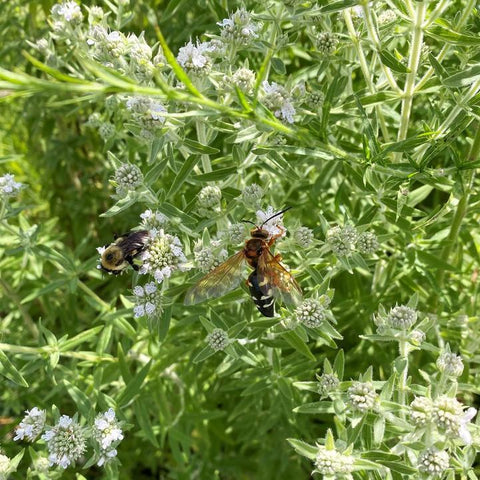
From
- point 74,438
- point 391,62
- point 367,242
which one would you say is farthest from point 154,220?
point 391,62

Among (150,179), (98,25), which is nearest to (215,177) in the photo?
(150,179)

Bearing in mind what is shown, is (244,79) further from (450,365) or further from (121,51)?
(450,365)

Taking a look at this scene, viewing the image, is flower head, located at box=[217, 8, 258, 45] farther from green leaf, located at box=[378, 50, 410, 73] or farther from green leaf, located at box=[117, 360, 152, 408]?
green leaf, located at box=[117, 360, 152, 408]

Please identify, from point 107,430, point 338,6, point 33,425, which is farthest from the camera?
point 33,425

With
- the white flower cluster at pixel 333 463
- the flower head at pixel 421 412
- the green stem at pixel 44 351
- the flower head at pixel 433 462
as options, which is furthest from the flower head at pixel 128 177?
the flower head at pixel 433 462

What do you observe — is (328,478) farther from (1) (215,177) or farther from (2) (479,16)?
(2) (479,16)
